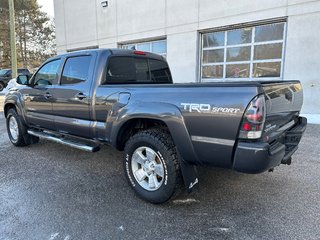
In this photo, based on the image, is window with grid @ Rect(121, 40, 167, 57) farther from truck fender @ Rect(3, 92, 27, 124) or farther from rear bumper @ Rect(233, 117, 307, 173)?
rear bumper @ Rect(233, 117, 307, 173)

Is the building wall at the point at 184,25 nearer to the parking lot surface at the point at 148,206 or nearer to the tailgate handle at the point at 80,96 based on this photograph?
the parking lot surface at the point at 148,206

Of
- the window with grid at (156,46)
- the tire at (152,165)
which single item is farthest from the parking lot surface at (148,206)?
the window with grid at (156,46)

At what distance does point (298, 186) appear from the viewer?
3.52 m

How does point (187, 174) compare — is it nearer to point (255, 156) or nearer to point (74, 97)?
point (255, 156)

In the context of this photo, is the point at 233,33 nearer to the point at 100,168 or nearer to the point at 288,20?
the point at 288,20

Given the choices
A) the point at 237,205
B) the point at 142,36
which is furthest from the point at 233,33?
the point at 237,205

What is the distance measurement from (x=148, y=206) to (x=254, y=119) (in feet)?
5.35

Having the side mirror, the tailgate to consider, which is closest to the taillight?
the tailgate

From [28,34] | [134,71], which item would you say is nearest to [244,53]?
[134,71]

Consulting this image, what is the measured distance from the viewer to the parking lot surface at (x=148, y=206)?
255 cm

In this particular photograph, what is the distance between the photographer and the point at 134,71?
406cm

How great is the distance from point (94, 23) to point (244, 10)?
8.48 m

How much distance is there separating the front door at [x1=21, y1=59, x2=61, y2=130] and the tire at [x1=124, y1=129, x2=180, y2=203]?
2.07 meters

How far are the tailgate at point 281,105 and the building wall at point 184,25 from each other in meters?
5.51
